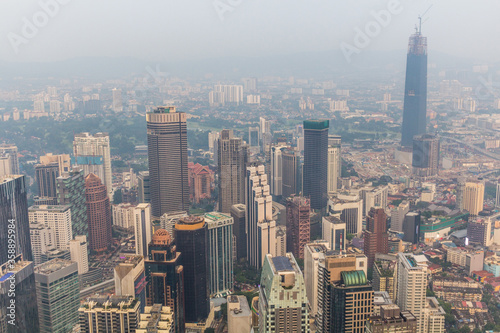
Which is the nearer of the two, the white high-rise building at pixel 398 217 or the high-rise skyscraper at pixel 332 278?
the high-rise skyscraper at pixel 332 278

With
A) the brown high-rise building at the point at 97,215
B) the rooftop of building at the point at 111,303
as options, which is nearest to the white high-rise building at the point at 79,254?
the brown high-rise building at the point at 97,215

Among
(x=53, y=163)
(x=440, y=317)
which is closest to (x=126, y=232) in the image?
(x=53, y=163)

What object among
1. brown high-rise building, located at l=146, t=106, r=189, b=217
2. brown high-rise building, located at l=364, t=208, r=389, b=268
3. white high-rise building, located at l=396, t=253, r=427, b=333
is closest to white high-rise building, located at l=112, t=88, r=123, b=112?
brown high-rise building, located at l=146, t=106, r=189, b=217

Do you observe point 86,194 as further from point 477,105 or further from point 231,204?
point 477,105

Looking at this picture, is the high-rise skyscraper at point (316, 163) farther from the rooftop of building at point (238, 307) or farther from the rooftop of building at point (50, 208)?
the rooftop of building at point (238, 307)

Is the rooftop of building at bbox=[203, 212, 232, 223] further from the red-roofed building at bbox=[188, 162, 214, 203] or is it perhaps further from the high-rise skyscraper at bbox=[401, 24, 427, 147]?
the high-rise skyscraper at bbox=[401, 24, 427, 147]

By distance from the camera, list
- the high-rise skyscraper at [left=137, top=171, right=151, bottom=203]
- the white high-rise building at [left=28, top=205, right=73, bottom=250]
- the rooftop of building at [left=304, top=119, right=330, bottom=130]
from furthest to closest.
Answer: the rooftop of building at [left=304, top=119, right=330, bottom=130] < the high-rise skyscraper at [left=137, top=171, right=151, bottom=203] < the white high-rise building at [left=28, top=205, right=73, bottom=250]
